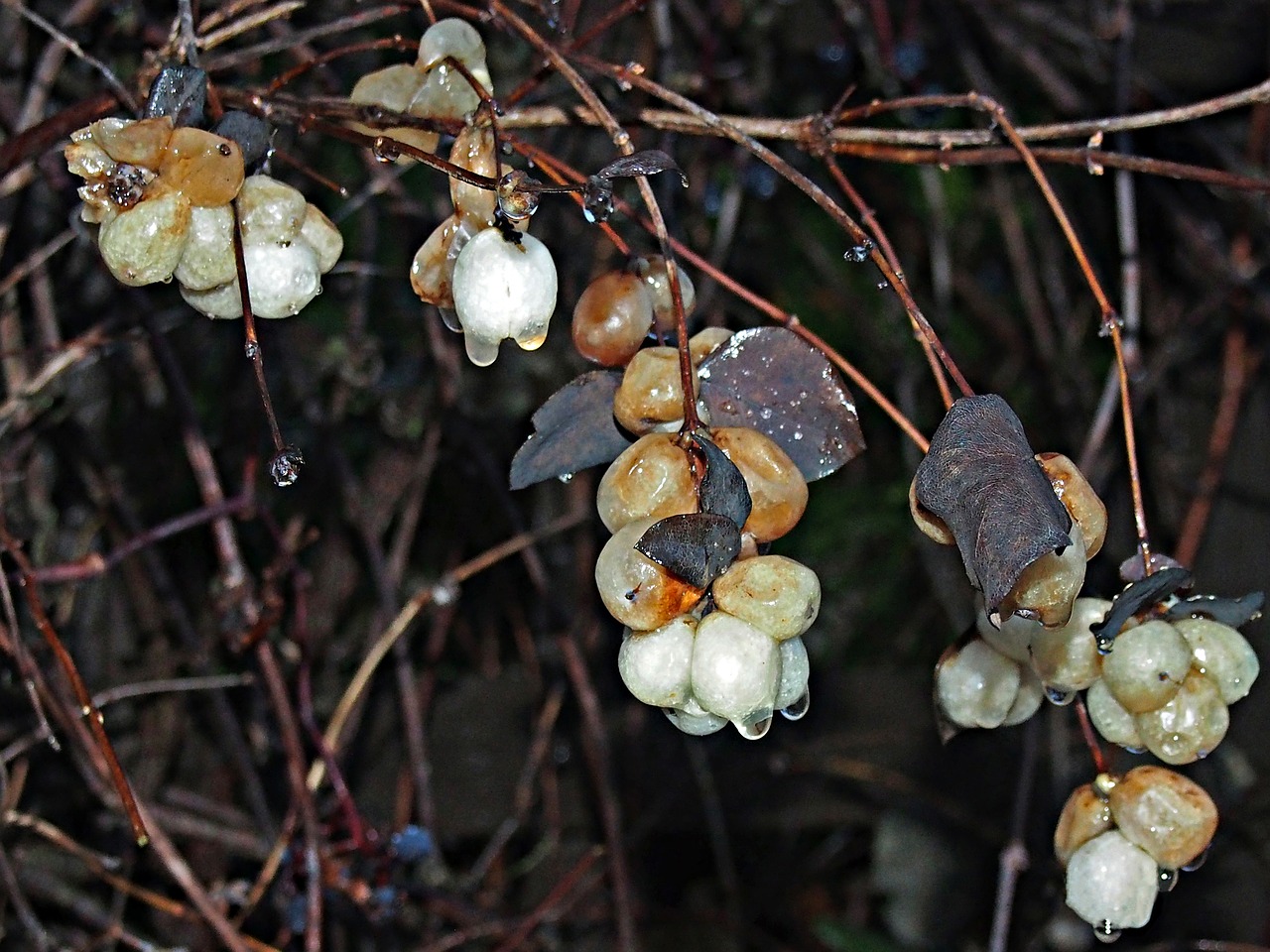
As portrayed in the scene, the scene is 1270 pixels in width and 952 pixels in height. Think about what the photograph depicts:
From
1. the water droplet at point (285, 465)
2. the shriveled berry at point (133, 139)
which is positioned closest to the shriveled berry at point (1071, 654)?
the water droplet at point (285, 465)

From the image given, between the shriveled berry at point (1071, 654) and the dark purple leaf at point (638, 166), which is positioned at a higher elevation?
the dark purple leaf at point (638, 166)

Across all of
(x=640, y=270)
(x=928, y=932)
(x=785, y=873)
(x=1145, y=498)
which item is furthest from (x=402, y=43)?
(x=785, y=873)

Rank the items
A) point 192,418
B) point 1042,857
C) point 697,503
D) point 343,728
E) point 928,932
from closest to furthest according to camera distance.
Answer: point 697,503 < point 192,418 < point 343,728 < point 1042,857 < point 928,932

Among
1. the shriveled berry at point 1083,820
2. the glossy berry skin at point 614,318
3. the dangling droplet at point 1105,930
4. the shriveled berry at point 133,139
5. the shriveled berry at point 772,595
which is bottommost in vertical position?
the dangling droplet at point 1105,930

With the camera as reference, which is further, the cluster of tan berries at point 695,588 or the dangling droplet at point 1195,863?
the dangling droplet at point 1195,863

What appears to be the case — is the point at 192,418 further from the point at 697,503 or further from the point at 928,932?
the point at 928,932

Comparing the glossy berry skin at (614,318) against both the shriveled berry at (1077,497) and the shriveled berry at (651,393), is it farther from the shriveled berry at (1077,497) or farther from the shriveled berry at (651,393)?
the shriveled berry at (1077,497)
